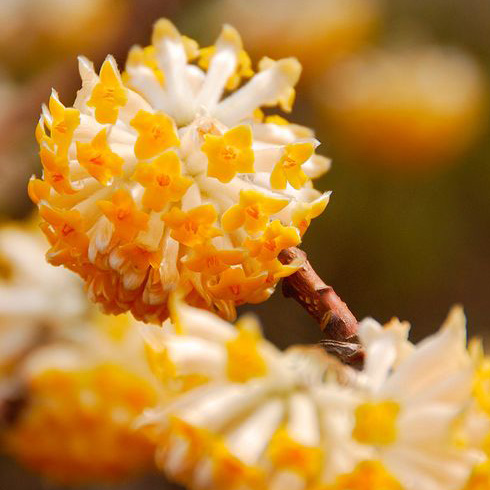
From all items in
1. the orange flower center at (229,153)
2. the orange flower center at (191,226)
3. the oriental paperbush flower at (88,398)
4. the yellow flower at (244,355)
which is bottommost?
the oriental paperbush flower at (88,398)

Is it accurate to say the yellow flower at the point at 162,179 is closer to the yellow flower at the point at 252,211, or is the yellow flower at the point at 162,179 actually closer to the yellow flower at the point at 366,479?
the yellow flower at the point at 252,211

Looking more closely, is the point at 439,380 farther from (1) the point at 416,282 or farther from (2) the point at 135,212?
(1) the point at 416,282

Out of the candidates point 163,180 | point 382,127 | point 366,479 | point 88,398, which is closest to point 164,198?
point 163,180

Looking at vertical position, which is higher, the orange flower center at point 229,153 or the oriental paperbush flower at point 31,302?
the orange flower center at point 229,153

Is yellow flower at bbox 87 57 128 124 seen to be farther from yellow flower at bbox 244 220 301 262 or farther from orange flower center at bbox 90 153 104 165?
yellow flower at bbox 244 220 301 262

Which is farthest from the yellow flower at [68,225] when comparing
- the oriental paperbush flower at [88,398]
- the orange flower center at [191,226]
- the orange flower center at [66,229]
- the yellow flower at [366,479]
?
the oriental paperbush flower at [88,398]

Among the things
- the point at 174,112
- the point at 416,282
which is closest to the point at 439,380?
the point at 174,112

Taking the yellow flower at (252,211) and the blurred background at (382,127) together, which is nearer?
the yellow flower at (252,211)
